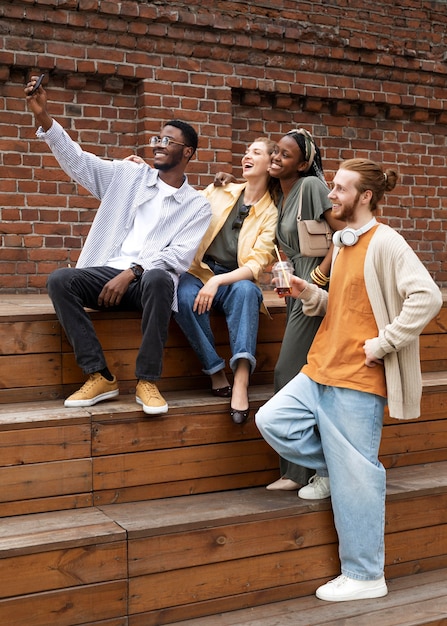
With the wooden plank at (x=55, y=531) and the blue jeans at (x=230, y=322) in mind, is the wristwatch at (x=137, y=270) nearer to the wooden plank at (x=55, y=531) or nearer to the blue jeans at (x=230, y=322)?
the blue jeans at (x=230, y=322)

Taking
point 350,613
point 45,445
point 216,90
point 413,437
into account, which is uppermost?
point 216,90

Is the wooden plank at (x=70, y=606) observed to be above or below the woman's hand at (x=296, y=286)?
below

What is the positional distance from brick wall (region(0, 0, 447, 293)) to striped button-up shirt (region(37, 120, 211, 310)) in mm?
1592

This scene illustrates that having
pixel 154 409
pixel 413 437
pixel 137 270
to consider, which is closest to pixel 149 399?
pixel 154 409

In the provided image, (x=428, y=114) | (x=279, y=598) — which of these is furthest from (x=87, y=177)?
(x=428, y=114)

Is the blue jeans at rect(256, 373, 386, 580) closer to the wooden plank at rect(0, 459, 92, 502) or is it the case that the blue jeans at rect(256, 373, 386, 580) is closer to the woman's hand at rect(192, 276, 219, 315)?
the woman's hand at rect(192, 276, 219, 315)

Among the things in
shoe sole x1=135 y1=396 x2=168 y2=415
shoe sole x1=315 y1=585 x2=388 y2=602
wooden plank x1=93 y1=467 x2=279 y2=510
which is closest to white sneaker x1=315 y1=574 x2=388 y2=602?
shoe sole x1=315 y1=585 x2=388 y2=602

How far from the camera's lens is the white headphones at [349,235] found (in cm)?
329

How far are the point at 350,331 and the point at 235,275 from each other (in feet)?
2.51

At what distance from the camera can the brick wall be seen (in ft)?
18.0

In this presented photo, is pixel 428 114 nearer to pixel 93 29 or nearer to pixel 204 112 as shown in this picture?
pixel 204 112

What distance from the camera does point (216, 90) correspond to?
19.6 feet

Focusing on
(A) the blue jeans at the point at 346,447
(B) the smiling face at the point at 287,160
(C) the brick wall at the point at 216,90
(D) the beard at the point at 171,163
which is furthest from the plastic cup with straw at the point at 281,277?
(C) the brick wall at the point at 216,90

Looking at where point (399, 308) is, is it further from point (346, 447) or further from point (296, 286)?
point (346, 447)
